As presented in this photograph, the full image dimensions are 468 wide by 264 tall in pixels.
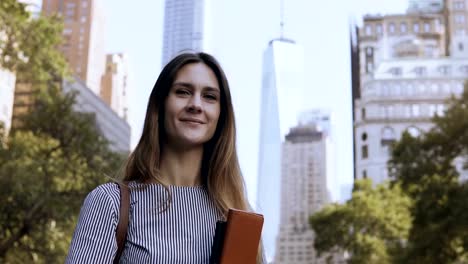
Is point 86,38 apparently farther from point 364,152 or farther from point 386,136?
point 386,136

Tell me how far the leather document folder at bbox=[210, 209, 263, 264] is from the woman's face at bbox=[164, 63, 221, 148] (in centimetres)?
27

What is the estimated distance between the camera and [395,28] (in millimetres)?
70938

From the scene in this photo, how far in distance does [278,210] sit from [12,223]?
65.8 meters

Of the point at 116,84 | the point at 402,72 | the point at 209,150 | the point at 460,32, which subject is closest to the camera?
the point at 209,150

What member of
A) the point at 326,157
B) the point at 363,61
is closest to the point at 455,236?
the point at 363,61

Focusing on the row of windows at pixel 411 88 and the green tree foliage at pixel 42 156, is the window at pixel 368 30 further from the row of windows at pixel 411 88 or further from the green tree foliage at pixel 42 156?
the green tree foliage at pixel 42 156

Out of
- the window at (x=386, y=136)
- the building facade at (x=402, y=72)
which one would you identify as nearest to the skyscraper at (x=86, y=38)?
the building facade at (x=402, y=72)

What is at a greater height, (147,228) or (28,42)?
(28,42)

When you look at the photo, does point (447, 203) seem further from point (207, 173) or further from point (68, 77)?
point (207, 173)

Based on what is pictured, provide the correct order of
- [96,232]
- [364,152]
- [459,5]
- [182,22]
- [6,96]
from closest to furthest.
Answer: [96,232], [182,22], [6,96], [364,152], [459,5]

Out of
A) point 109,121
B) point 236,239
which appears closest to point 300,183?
point 109,121

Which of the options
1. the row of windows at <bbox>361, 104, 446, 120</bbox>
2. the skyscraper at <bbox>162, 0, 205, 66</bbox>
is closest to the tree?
the skyscraper at <bbox>162, 0, 205, 66</bbox>

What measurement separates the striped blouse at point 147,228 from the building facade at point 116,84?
77.3m

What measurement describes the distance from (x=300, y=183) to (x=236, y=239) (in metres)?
79.3
